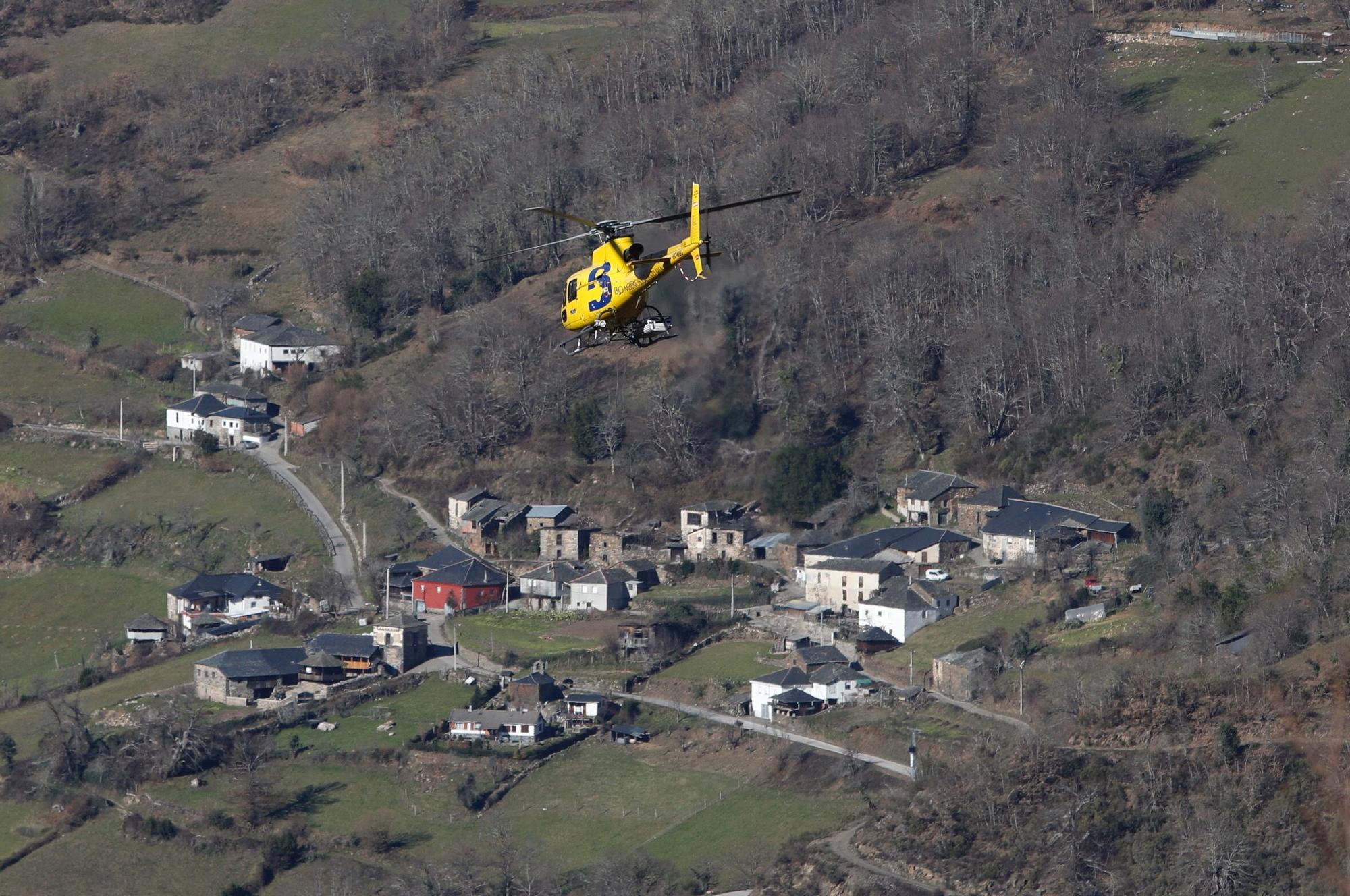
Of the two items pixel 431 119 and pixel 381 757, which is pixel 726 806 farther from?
pixel 431 119

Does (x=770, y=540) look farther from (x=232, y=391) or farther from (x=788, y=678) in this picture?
(x=232, y=391)

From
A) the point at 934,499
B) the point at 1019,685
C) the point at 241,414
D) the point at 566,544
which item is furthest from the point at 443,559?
the point at 1019,685

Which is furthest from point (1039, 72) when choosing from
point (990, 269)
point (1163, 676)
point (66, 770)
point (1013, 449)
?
point (66, 770)

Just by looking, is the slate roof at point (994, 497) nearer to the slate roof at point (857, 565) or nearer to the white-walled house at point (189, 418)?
the slate roof at point (857, 565)

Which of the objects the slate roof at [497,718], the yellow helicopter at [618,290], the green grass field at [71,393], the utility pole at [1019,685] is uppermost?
the yellow helicopter at [618,290]

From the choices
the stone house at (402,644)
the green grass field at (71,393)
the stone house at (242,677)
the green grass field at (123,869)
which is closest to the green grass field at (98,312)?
the green grass field at (71,393)
